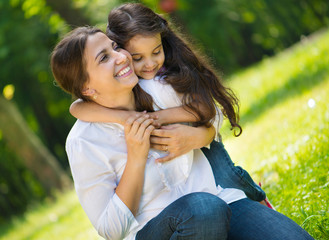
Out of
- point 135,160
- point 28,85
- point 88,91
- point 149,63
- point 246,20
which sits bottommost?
point 246,20

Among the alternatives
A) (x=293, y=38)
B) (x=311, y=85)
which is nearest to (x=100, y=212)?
(x=311, y=85)

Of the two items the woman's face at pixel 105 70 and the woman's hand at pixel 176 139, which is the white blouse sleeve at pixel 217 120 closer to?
the woman's hand at pixel 176 139

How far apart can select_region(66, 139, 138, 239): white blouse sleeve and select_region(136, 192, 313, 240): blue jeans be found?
6.0 inches

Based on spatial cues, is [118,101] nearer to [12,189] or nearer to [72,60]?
[72,60]

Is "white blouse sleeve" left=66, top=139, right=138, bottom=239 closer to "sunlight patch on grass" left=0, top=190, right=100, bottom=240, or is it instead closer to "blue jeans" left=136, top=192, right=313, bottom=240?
"blue jeans" left=136, top=192, right=313, bottom=240

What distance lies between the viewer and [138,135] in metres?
2.39

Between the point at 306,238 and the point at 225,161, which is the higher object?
the point at 225,161

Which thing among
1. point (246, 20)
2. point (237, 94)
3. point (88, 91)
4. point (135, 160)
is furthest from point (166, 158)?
point (246, 20)

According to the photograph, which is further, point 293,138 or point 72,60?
point 293,138

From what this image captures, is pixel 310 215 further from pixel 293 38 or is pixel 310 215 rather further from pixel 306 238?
pixel 293 38

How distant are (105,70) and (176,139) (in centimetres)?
56

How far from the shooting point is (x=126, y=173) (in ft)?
7.65

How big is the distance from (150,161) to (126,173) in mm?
212

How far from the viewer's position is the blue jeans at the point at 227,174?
2.72 m
